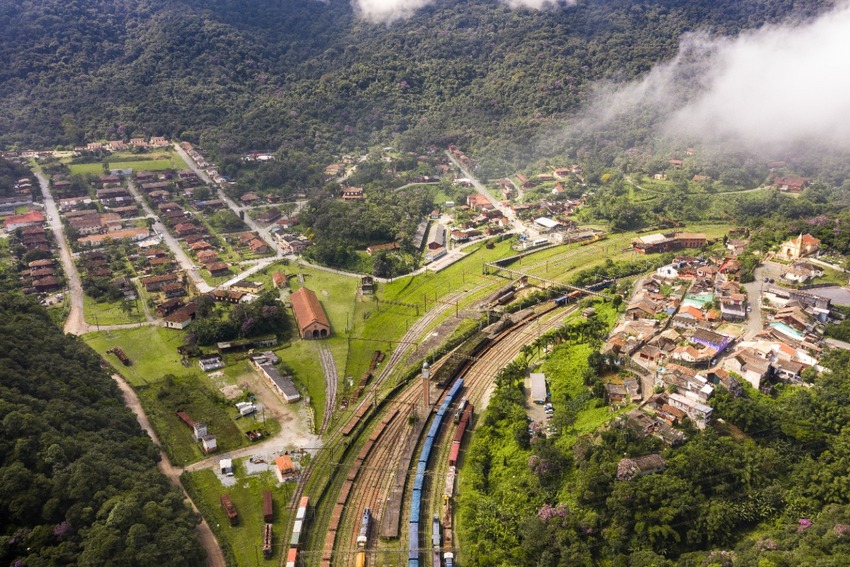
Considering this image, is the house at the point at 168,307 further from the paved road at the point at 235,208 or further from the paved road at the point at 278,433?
the paved road at the point at 235,208

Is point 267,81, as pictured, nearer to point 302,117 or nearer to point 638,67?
point 302,117

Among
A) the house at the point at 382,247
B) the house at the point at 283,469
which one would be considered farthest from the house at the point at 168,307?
the house at the point at 283,469

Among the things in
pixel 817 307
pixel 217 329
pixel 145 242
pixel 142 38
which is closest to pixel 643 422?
pixel 817 307

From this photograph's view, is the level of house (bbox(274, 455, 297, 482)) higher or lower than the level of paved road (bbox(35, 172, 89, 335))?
lower

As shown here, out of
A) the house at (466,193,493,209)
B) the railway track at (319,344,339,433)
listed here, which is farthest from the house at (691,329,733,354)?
the house at (466,193,493,209)

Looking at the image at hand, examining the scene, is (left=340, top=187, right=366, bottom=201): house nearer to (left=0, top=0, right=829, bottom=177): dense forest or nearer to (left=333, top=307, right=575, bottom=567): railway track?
(left=0, top=0, right=829, bottom=177): dense forest

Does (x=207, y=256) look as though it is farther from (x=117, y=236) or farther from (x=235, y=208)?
(x=235, y=208)
